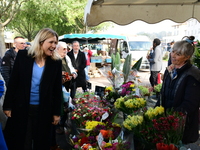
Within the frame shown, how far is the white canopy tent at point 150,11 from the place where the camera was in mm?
3373

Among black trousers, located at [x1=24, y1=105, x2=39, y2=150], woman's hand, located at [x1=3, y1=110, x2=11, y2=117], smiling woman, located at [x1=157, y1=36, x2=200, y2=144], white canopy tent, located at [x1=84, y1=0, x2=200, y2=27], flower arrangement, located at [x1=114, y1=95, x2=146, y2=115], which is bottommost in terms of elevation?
black trousers, located at [x1=24, y1=105, x2=39, y2=150]

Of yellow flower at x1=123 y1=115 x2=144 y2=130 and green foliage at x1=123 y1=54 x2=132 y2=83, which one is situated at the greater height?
green foliage at x1=123 y1=54 x2=132 y2=83

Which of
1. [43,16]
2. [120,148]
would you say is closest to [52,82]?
[120,148]

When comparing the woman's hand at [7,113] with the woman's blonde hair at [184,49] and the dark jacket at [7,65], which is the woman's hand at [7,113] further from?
the woman's blonde hair at [184,49]

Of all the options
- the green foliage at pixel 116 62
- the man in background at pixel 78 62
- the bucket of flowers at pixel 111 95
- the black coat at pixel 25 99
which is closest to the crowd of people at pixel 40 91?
the black coat at pixel 25 99

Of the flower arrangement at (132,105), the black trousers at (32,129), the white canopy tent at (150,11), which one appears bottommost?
the black trousers at (32,129)

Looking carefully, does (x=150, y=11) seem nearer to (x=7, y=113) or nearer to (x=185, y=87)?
(x=185, y=87)

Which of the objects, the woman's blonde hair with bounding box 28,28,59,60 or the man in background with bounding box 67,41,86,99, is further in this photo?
the man in background with bounding box 67,41,86,99

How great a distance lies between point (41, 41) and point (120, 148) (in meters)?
1.32

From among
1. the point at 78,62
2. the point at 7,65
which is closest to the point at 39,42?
the point at 7,65

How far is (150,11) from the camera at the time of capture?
3.56 m

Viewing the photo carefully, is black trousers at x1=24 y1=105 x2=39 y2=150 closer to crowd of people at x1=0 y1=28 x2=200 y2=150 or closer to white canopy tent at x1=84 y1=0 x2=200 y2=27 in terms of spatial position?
crowd of people at x1=0 y1=28 x2=200 y2=150

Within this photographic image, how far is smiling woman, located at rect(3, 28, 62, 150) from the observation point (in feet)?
7.12

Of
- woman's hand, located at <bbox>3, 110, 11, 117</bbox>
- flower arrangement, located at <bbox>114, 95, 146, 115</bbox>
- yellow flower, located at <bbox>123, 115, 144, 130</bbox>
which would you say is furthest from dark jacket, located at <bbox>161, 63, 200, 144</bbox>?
woman's hand, located at <bbox>3, 110, 11, 117</bbox>
